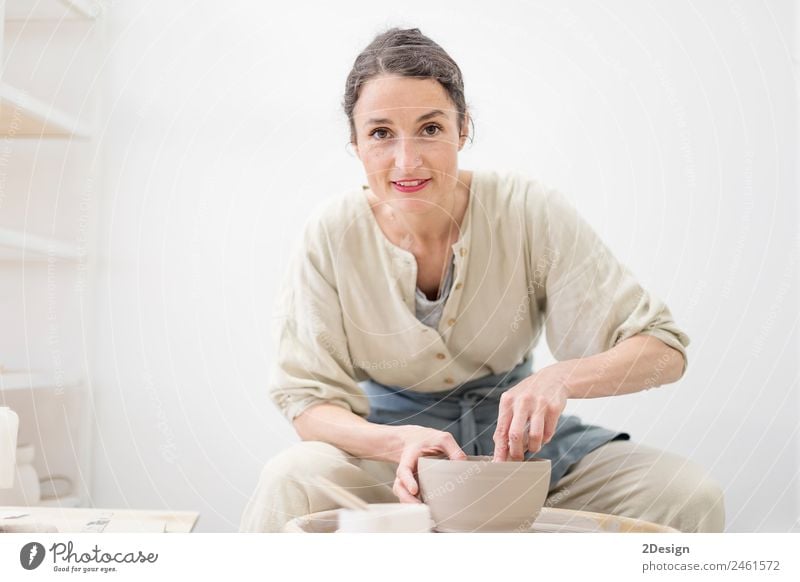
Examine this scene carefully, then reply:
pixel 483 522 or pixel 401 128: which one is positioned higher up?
pixel 401 128

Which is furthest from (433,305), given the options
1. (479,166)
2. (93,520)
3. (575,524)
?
(93,520)

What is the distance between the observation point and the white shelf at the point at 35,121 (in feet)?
2.47

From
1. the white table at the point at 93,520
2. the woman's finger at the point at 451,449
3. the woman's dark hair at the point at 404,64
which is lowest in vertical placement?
the white table at the point at 93,520

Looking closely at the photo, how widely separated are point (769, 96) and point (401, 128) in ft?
1.14

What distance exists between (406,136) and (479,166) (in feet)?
0.33

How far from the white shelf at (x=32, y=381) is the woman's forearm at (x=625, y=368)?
452mm

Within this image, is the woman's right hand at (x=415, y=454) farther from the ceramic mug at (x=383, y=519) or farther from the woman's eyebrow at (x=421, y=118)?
the woman's eyebrow at (x=421, y=118)

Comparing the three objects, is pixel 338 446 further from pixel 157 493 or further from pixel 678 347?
pixel 678 347

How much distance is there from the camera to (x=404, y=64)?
0.68 m

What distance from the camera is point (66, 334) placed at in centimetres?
76
